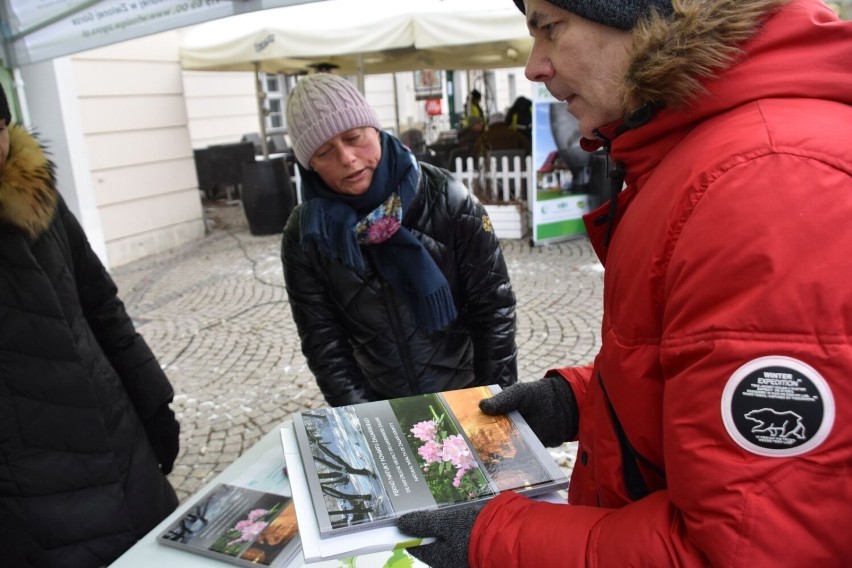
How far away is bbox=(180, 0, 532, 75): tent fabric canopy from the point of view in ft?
23.1

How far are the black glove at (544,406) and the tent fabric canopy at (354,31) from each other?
6.04 m

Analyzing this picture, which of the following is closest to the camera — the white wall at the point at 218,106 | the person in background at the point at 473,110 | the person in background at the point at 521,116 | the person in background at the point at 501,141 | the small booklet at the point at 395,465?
the small booklet at the point at 395,465

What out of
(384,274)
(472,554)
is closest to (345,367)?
(384,274)

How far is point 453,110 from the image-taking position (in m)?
21.8

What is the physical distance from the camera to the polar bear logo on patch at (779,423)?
0.63m

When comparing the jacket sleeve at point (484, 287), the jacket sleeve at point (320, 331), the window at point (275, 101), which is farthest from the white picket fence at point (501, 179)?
the window at point (275, 101)

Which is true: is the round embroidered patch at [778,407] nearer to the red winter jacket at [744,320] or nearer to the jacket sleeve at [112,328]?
the red winter jacket at [744,320]

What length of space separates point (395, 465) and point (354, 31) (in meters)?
7.15

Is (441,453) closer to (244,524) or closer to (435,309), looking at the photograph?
(244,524)

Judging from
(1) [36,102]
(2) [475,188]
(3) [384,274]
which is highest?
(1) [36,102]

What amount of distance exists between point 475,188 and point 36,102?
5.48 m

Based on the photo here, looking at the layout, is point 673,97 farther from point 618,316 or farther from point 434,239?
point 434,239

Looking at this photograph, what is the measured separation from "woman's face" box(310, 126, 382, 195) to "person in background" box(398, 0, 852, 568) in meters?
1.12

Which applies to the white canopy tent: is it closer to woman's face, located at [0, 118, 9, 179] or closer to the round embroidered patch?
woman's face, located at [0, 118, 9, 179]
